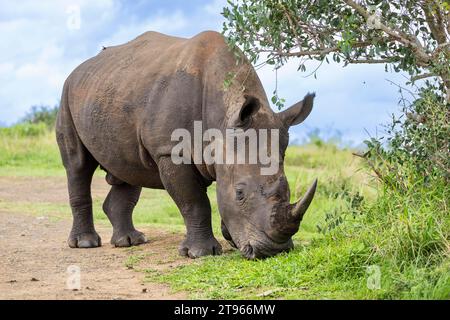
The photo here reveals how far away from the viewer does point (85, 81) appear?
10.5 m

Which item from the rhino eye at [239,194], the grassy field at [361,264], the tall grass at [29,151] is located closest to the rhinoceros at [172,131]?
the rhino eye at [239,194]

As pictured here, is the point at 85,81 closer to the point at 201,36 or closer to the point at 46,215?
the point at 201,36

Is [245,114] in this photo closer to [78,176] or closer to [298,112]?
[298,112]

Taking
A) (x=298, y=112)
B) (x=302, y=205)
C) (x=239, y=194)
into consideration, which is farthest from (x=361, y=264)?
(x=298, y=112)

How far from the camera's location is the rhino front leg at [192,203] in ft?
29.4

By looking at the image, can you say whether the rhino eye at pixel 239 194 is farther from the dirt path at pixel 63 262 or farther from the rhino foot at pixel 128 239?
the rhino foot at pixel 128 239

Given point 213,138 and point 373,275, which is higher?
point 213,138

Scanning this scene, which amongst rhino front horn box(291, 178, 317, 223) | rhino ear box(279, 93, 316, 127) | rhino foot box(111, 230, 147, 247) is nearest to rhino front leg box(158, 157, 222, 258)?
rhino ear box(279, 93, 316, 127)

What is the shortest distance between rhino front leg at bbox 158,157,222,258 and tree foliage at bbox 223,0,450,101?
1.53 metres

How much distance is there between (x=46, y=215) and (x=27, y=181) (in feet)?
15.8

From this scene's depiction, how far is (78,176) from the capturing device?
10750 millimetres

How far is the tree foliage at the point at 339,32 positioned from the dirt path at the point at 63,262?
2390 mm

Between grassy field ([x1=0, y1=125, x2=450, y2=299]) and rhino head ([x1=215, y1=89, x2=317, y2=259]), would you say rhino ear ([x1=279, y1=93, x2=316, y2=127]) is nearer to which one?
Result: rhino head ([x1=215, y1=89, x2=317, y2=259])
